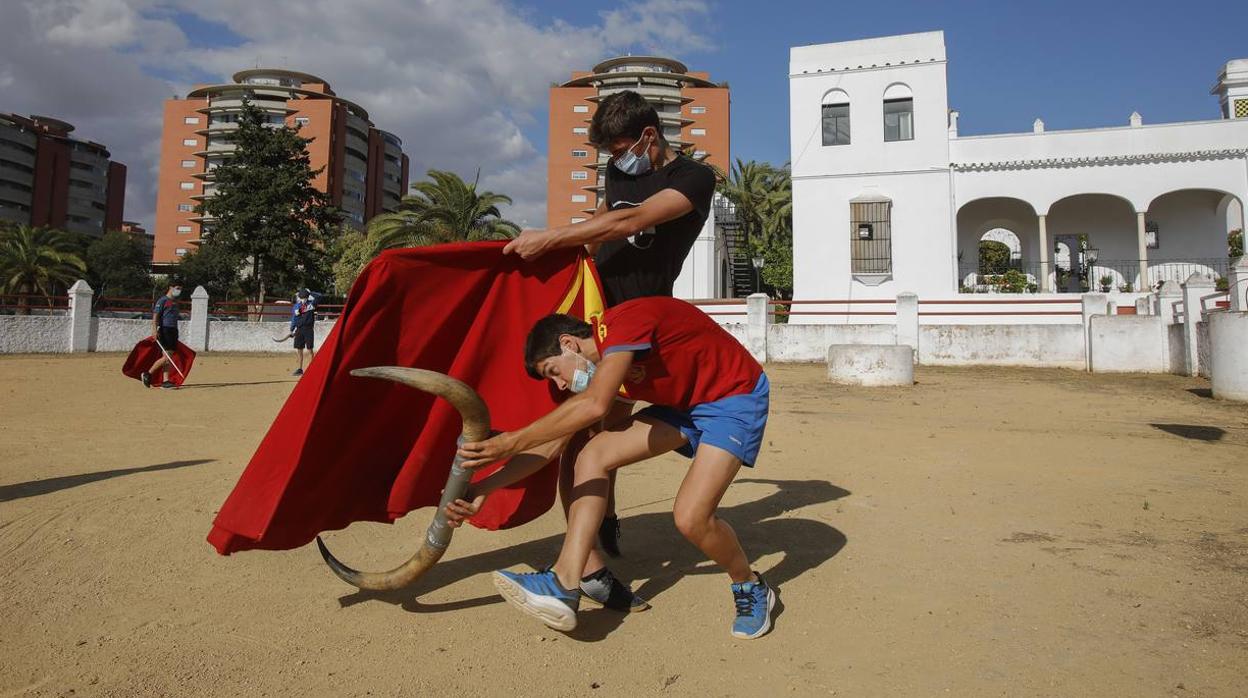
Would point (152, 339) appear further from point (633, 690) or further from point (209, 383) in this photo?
point (633, 690)

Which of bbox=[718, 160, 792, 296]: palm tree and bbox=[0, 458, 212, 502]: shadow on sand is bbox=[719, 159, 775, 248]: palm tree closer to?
bbox=[718, 160, 792, 296]: palm tree

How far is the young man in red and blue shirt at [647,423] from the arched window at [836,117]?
24961mm

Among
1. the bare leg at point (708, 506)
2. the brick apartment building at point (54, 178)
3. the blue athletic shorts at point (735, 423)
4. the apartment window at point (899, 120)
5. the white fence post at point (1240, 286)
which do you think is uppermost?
the brick apartment building at point (54, 178)

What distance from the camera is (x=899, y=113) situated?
81.9 ft

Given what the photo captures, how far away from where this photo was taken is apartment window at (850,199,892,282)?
24.7m

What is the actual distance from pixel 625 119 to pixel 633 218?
0.48 metres

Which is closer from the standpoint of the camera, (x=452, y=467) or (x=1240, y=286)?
(x=452, y=467)

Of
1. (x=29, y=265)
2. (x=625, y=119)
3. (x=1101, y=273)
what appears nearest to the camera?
(x=625, y=119)

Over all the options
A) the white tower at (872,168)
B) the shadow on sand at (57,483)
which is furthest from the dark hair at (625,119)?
the white tower at (872,168)

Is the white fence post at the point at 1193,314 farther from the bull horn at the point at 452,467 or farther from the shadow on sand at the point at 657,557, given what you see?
the bull horn at the point at 452,467

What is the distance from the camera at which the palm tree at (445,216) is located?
1344 inches

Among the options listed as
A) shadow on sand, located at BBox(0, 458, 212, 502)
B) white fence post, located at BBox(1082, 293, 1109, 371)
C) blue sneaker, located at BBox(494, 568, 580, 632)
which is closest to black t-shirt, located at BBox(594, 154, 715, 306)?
blue sneaker, located at BBox(494, 568, 580, 632)

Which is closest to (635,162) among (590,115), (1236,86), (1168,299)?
(1168,299)

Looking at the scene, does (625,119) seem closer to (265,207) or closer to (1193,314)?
(1193,314)
